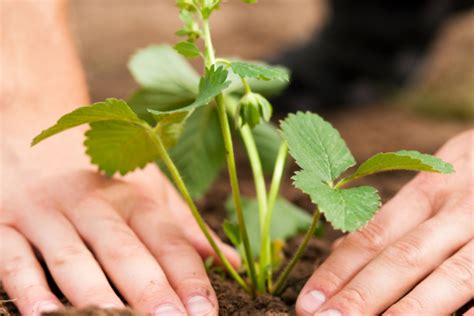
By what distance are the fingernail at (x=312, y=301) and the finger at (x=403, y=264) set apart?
0.02 m

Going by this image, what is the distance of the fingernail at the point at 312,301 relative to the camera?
101 centimetres

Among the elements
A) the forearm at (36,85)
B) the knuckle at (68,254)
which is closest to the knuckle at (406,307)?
the knuckle at (68,254)

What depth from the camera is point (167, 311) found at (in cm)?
101

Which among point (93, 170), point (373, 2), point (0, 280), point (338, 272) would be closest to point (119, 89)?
point (373, 2)

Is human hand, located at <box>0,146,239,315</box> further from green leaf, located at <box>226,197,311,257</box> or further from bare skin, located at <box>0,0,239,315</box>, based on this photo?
green leaf, located at <box>226,197,311,257</box>

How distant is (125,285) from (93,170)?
0.37m

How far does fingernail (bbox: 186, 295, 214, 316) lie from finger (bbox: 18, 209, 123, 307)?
0.12 metres

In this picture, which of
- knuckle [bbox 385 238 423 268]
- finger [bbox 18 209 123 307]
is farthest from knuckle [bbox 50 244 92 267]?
knuckle [bbox 385 238 423 268]

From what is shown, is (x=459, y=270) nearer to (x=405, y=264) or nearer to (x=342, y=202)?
(x=405, y=264)

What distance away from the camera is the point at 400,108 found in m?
3.03

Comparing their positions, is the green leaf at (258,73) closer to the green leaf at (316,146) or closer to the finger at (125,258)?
the green leaf at (316,146)

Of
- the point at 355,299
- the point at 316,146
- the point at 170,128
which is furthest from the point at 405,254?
the point at 170,128

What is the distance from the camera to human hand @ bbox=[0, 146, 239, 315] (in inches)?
41.8

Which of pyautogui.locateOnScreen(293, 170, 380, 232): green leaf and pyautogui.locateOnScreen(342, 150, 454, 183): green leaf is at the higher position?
pyautogui.locateOnScreen(342, 150, 454, 183): green leaf
